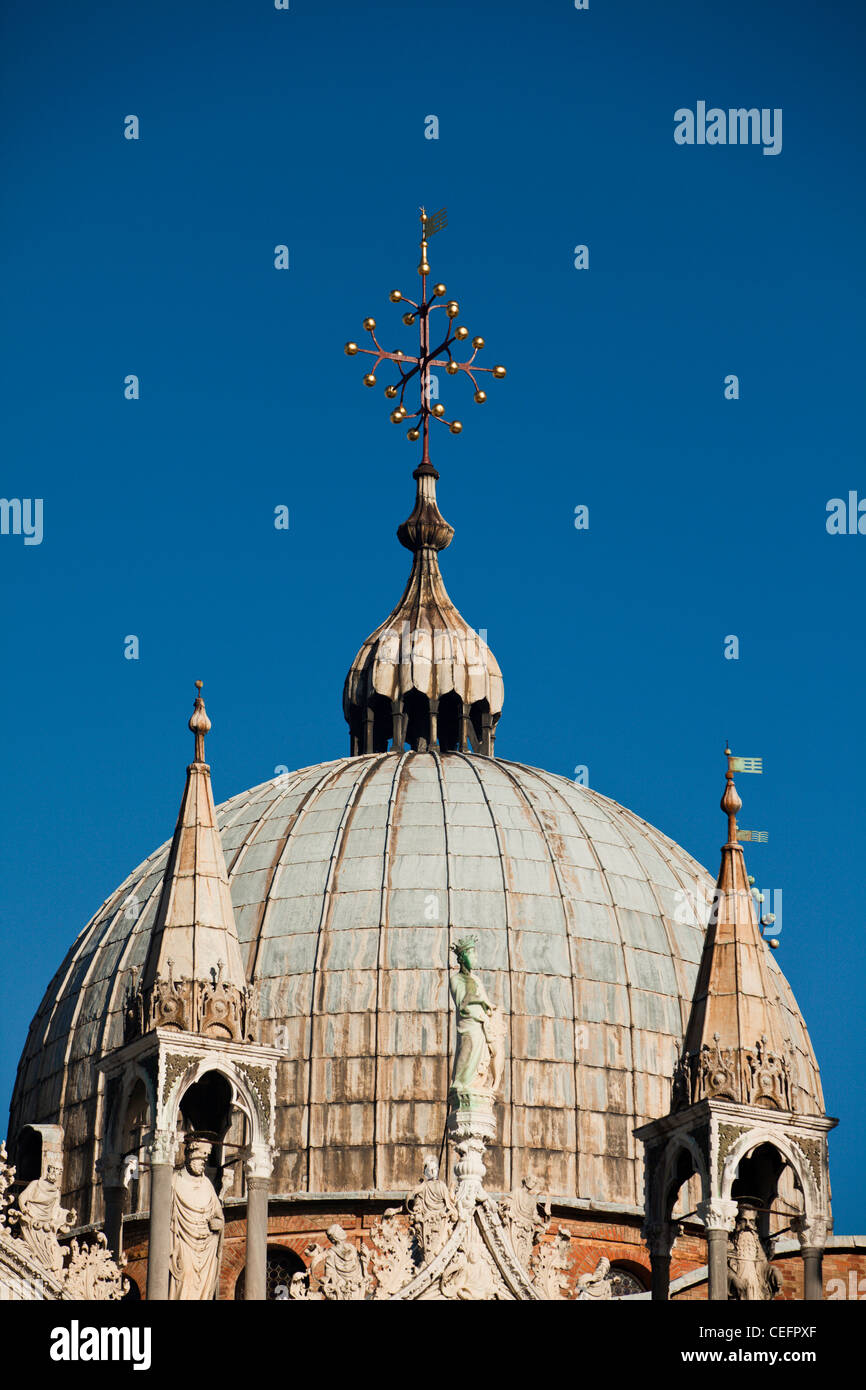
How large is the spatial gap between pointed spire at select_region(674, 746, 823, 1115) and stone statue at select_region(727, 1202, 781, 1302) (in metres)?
2.12

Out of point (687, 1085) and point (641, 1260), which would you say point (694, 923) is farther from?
point (687, 1085)

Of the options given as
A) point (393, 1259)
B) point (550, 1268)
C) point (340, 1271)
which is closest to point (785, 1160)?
point (550, 1268)

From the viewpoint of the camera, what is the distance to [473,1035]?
191ft

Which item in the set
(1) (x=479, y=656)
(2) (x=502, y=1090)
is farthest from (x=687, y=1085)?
(1) (x=479, y=656)

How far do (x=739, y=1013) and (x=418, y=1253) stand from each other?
7229mm

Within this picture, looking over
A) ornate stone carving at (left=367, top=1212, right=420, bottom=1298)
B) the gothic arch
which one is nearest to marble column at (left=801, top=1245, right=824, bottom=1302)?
the gothic arch

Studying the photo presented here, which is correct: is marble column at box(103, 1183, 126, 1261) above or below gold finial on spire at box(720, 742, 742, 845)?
below

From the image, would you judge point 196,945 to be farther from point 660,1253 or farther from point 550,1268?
point 660,1253

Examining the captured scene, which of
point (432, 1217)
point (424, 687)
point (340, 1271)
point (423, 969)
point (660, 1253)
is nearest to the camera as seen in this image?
point (340, 1271)

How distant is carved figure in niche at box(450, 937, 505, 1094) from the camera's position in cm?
5800

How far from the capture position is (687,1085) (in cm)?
5966

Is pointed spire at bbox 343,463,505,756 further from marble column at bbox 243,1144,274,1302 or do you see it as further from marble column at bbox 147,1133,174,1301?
marble column at bbox 147,1133,174,1301

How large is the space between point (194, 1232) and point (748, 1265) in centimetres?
961
